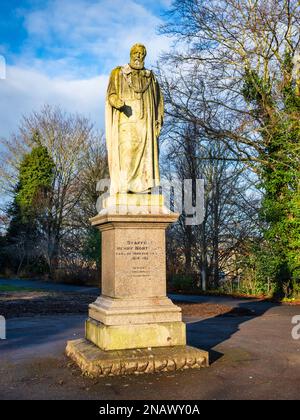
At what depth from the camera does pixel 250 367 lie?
6.57 meters

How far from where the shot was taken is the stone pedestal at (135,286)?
21.6ft

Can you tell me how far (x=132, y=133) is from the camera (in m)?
7.41

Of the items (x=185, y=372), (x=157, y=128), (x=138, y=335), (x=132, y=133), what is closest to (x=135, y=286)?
(x=138, y=335)

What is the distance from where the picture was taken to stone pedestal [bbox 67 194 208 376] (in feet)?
21.6

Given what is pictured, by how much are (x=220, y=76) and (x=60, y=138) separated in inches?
903

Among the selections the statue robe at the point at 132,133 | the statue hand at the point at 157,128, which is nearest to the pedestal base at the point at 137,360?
the statue robe at the point at 132,133

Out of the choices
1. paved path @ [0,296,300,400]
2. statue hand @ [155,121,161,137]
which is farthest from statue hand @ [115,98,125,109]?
paved path @ [0,296,300,400]

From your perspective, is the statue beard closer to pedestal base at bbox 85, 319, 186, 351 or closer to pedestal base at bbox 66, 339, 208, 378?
pedestal base at bbox 85, 319, 186, 351

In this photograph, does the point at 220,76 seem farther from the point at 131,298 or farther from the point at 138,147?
the point at 131,298

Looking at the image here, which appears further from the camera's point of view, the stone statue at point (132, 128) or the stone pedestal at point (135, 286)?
the stone statue at point (132, 128)

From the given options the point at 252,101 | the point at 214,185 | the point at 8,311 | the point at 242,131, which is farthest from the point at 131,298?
the point at 214,185

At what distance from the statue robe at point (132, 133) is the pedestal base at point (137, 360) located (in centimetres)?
241

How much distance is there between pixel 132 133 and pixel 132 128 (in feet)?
0.26

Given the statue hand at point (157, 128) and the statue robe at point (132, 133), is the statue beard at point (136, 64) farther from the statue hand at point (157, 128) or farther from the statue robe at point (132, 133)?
the statue hand at point (157, 128)
